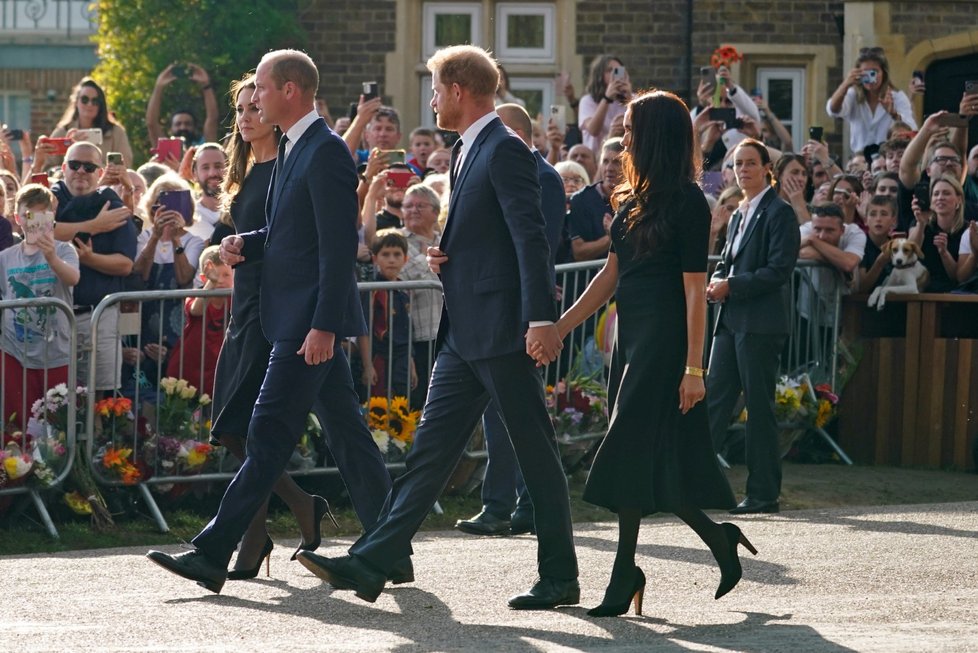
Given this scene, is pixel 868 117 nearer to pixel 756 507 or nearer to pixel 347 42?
pixel 347 42

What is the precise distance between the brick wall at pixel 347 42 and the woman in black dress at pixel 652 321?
567 inches

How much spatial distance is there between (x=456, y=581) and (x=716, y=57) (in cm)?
955

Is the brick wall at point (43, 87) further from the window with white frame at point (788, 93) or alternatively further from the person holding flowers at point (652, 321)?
the person holding flowers at point (652, 321)

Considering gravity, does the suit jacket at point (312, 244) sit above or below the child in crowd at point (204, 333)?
above

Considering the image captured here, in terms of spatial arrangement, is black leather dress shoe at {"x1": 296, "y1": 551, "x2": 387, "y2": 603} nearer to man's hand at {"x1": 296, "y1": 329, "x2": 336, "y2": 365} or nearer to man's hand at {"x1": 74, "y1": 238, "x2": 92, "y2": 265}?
man's hand at {"x1": 296, "y1": 329, "x2": 336, "y2": 365}

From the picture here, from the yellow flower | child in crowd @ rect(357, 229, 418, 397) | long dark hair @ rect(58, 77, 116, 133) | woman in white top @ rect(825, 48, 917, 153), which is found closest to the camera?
the yellow flower

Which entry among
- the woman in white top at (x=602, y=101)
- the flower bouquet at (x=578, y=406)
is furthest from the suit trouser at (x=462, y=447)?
the woman in white top at (x=602, y=101)

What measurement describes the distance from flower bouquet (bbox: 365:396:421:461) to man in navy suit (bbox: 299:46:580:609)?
314cm

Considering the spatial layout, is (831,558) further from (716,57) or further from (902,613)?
(716,57)

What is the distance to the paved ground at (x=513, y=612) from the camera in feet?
21.2

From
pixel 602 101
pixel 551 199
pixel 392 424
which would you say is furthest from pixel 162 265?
pixel 602 101

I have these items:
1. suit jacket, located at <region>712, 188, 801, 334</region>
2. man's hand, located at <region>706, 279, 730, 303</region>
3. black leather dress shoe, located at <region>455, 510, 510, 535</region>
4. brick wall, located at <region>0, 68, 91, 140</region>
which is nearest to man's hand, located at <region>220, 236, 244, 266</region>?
black leather dress shoe, located at <region>455, 510, 510, 535</region>

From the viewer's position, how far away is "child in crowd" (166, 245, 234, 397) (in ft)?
32.3

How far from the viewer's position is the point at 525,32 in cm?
2184
